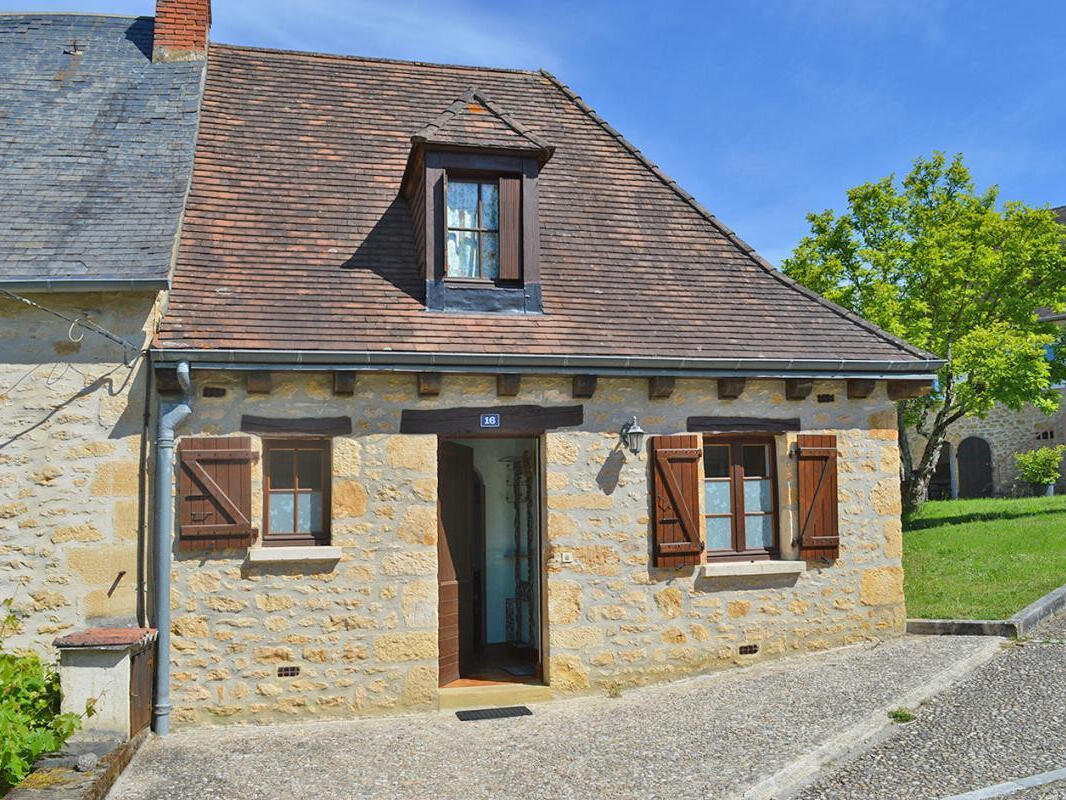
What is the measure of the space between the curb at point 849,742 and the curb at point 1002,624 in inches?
32.5

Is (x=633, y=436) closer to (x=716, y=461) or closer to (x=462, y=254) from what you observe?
(x=716, y=461)

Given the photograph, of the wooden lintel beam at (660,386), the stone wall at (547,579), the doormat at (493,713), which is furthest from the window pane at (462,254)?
the doormat at (493,713)

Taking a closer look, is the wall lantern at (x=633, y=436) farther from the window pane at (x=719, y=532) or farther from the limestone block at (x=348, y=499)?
the limestone block at (x=348, y=499)

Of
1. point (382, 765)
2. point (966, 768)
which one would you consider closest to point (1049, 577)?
point (966, 768)

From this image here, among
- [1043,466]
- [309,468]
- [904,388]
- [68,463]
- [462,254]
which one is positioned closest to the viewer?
[68,463]

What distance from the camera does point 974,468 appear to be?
26984mm

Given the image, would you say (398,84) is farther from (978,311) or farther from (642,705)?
(978,311)

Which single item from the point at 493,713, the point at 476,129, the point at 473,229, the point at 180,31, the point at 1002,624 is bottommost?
the point at 493,713

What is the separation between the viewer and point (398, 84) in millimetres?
10680

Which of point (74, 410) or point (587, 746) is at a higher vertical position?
point (74, 410)

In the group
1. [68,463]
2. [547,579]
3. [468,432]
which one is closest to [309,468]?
[468,432]

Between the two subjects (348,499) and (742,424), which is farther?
(742,424)

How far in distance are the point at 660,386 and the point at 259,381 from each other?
11.5ft

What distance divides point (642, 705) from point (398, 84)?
751 centimetres
